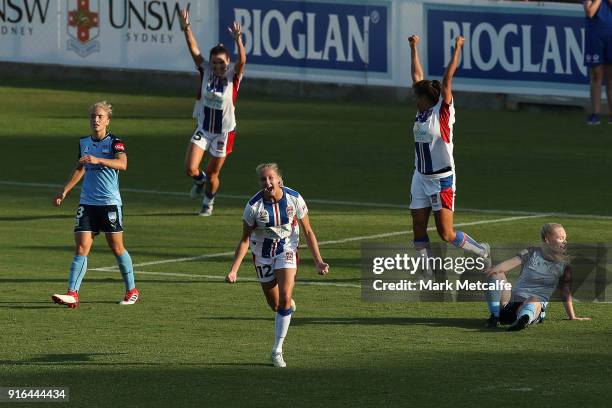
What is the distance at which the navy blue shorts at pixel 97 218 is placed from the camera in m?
16.3

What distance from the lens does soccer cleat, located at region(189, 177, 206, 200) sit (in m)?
24.5

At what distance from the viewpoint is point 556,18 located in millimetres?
33875

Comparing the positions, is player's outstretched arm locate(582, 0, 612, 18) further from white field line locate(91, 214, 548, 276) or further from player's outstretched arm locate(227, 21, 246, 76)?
player's outstretched arm locate(227, 21, 246, 76)

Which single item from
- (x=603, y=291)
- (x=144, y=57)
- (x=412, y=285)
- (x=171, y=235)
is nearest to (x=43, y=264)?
(x=171, y=235)

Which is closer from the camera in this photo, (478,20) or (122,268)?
(122,268)

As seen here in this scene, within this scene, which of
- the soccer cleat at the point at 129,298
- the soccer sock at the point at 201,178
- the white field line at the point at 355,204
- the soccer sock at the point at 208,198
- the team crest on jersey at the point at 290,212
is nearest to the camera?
the team crest on jersey at the point at 290,212

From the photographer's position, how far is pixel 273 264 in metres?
13.4

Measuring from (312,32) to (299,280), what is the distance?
19.2 metres

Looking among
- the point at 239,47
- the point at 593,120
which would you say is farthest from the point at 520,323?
the point at 593,120

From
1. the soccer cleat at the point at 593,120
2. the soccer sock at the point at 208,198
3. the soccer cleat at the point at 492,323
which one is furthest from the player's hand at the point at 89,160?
the soccer cleat at the point at 593,120

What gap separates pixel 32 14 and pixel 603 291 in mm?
25569

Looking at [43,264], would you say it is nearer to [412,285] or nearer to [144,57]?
A: [412,285]

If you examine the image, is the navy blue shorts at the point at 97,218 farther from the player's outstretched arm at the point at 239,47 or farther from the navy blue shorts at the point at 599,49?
the navy blue shorts at the point at 599,49

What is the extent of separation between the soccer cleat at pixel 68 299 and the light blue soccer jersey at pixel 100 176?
0.92m
